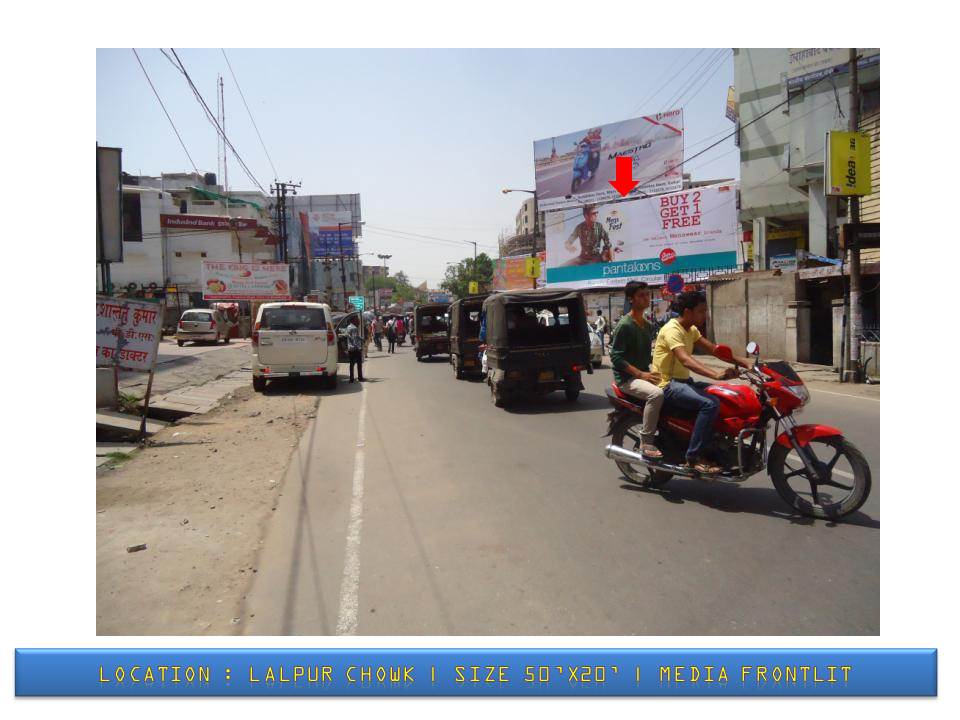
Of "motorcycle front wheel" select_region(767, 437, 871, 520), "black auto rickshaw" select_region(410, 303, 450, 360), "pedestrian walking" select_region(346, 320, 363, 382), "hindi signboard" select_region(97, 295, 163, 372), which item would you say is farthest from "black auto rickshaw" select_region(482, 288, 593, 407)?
"black auto rickshaw" select_region(410, 303, 450, 360)

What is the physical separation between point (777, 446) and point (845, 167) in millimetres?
11143

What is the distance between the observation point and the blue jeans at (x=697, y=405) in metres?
5.11

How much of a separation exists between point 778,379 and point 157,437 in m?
8.11

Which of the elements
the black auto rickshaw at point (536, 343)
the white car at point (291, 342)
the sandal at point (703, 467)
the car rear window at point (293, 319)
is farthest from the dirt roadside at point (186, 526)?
the car rear window at point (293, 319)

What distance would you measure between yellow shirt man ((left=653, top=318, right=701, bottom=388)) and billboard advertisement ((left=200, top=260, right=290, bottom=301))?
34.4m

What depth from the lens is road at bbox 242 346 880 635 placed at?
342 centimetres

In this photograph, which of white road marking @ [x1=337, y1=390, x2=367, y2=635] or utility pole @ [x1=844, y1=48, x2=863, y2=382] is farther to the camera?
utility pole @ [x1=844, y1=48, x2=863, y2=382]

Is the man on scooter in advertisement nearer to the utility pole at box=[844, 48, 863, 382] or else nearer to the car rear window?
the car rear window

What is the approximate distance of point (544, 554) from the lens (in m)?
4.34

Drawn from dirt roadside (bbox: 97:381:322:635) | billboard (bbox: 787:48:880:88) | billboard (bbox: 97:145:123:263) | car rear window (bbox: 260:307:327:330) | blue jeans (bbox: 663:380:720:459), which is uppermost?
billboard (bbox: 787:48:880:88)

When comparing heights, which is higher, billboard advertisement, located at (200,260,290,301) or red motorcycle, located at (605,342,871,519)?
billboard advertisement, located at (200,260,290,301)

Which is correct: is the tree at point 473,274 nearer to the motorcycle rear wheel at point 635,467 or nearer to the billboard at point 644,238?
the billboard at point 644,238

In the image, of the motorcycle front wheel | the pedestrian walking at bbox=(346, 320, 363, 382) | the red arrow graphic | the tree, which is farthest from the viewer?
the tree
